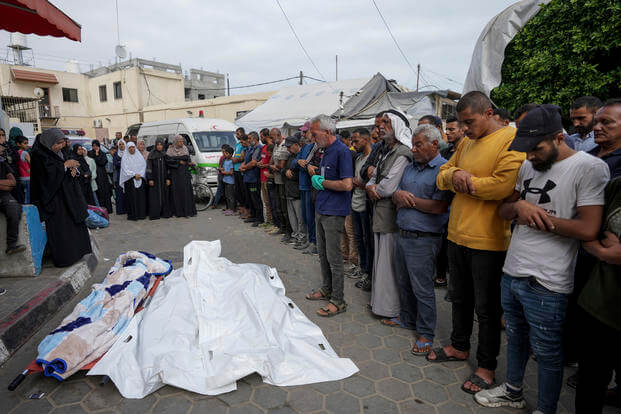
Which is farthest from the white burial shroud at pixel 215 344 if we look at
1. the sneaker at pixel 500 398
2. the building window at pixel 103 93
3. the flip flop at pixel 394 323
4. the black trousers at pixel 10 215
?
the building window at pixel 103 93

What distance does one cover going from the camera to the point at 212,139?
1112cm

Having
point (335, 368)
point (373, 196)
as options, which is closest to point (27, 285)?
point (335, 368)

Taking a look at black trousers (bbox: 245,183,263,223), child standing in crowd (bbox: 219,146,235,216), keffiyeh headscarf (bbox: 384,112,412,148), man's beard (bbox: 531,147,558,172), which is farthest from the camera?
child standing in crowd (bbox: 219,146,235,216)

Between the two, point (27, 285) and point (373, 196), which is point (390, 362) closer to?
point (373, 196)

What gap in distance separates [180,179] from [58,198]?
4.06 m

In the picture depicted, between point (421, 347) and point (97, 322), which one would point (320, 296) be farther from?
point (97, 322)

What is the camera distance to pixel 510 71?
262 inches

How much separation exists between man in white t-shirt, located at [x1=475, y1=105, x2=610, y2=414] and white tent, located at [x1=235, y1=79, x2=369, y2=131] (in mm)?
11954

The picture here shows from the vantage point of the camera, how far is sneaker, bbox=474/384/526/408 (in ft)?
8.30

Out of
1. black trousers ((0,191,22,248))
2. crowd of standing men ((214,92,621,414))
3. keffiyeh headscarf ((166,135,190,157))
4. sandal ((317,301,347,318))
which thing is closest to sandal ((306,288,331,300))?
crowd of standing men ((214,92,621,414))

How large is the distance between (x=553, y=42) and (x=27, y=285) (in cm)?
864

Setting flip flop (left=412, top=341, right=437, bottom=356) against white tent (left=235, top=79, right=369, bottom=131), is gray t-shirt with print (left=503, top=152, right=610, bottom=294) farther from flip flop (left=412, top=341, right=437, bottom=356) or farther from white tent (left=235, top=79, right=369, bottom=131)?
white tent (left=235, top=79, right=369, bottom=131)

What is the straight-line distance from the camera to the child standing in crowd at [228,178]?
9.40 metres

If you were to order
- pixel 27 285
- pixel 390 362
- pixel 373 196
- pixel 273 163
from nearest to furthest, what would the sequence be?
pixel 390 362 < pixel 373 196 < pixel 27 285 < pixel 273 163
